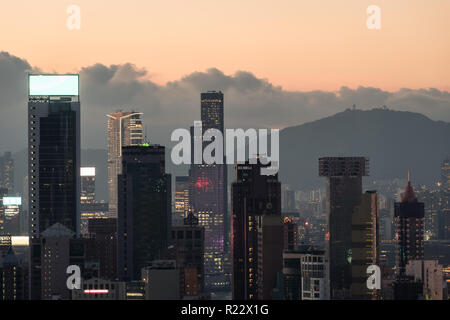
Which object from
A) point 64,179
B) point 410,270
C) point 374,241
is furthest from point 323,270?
point 64,179

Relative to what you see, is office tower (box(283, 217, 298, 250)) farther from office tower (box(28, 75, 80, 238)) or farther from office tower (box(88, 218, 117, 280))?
→ office tower (box(28, 75, 80, 238))

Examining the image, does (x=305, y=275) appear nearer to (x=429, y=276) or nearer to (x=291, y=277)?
(x=291, y=277)

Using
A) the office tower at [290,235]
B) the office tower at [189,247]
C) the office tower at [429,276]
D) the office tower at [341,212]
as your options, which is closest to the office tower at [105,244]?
the office tower at [189,247]

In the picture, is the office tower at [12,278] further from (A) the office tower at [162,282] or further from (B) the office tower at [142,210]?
(A) the office tower at [162,282]

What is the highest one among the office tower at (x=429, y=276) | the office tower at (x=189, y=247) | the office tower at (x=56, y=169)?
the office tower at (x=56, y=169)

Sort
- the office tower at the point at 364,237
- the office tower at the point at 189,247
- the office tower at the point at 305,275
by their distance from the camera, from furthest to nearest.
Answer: the office tower at the point at 189,247, the office tower at the point at 364,237, the office tower at the point at 305,275

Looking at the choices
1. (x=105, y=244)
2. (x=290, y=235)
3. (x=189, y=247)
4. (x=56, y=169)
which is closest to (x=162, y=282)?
(x=290, y=235)
